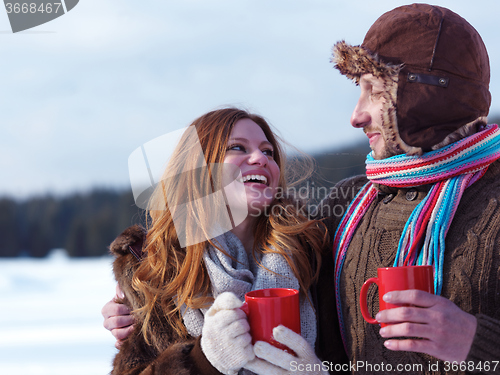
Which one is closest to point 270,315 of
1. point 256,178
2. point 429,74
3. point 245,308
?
point 245,308

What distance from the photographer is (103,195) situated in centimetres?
897

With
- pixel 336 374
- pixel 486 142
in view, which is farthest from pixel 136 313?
pixel 486 142

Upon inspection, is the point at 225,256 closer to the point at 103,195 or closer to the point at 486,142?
the point at 486,142

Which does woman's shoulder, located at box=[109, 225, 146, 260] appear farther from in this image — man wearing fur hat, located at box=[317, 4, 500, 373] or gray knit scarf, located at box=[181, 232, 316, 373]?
man wearing fur hat, located at box=[317, 4, 500, 373]

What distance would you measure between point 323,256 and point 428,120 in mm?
680

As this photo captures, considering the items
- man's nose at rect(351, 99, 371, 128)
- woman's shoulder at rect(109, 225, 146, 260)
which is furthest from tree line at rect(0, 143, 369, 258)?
man's nose at rect(351, 99, 371, 128)

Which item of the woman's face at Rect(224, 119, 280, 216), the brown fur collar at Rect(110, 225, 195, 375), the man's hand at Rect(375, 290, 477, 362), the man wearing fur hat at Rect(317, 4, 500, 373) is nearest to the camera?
the man's hand at Rect(375, 290, 477, 362)

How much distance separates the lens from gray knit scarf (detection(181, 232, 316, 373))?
1.53 metres

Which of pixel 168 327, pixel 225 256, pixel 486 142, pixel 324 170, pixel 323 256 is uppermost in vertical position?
pixel 486 142

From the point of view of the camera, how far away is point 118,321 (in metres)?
1.72

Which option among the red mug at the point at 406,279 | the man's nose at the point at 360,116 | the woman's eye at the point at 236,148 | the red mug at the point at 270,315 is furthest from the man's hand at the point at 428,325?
the woman's eye at the point at 236,148

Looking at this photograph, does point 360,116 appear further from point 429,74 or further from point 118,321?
point 118,321

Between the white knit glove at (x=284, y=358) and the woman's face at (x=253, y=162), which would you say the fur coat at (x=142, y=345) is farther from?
the woman's face at (x=253, y=162)

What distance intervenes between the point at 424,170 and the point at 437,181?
7 centimetres
